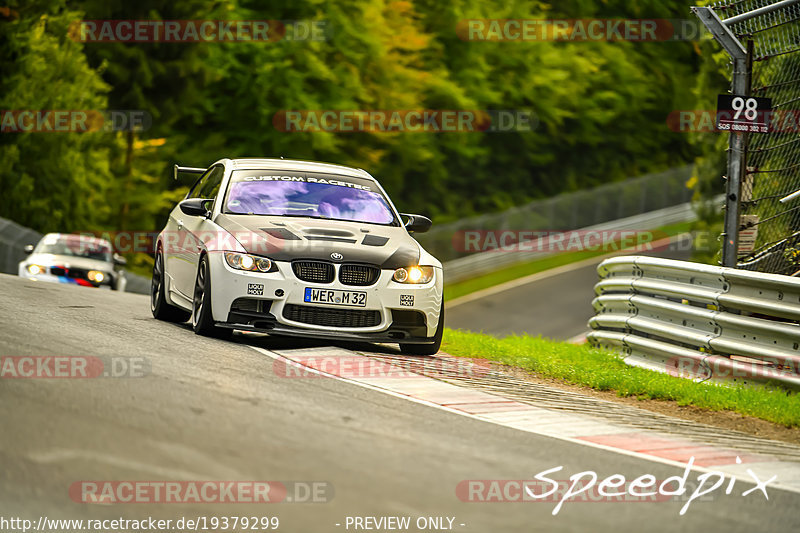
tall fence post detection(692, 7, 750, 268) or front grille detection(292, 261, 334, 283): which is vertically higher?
tall fence post detection(692, 7, 750, 268)

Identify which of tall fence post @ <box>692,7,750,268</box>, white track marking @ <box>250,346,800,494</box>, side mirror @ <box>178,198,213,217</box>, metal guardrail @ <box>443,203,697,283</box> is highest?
tall fence post @ <box>692,7,750,268</box>

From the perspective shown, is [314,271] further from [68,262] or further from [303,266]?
[68,262]

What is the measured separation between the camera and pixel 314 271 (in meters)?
→ 10.8

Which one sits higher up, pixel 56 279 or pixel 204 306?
pixel 204 306

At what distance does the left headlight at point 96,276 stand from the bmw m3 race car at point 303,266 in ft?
39.7

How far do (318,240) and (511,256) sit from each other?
33367mm

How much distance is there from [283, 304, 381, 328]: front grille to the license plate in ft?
0.25

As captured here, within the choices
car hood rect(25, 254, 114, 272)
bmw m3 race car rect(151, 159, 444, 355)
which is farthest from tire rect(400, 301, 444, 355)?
car hood rect(25, 254, 114, 272)

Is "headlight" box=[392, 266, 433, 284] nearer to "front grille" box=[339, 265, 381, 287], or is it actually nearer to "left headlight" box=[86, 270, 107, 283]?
"front grille" box=[339, 265, 381, 287]

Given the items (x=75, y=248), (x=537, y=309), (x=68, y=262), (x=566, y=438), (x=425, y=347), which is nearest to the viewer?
(x=566, y=438)

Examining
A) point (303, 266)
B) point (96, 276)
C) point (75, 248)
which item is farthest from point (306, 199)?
point (75, 248)

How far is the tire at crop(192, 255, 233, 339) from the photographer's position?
10.9 metres

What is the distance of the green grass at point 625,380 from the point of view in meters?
9.62

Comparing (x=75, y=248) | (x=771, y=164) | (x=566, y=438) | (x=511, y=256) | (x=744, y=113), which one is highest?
(x=744, y=113)
